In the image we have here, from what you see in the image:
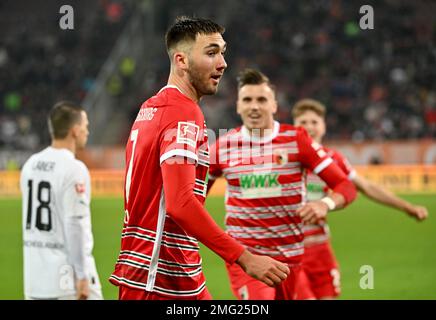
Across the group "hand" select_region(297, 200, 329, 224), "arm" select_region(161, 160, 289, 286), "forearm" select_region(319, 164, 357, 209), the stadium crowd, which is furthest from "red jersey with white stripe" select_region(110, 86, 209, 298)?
the stadium crowd

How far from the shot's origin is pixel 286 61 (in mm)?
28203

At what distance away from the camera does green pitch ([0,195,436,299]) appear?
9.41m

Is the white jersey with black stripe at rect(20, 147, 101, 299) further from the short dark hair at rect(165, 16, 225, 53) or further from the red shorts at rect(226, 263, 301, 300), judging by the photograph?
the short dark hair at rect(165, 16, 225, 53)

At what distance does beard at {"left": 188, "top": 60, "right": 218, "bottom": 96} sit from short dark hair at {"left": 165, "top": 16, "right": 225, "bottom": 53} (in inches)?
5.6

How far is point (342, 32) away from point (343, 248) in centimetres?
1713

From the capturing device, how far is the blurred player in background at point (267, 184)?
5.89 m

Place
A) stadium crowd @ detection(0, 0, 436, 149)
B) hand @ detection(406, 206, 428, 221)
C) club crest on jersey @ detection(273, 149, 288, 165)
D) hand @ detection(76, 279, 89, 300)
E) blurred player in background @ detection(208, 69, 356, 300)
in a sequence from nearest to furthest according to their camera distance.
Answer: hand @ detection(76, 279, 89, 300), blurred player in background @ detection(208, 69, 356, 300), club crest on jersey @ detection(273, 149, 288, 165), hand @ detection(406, 206, 428, 221), stadium crowd @ detection(0, 0, 436, 149)

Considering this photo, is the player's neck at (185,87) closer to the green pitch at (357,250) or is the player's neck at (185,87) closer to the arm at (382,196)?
the arm at (382,196)

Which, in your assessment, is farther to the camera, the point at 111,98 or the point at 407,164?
the point at 111,98

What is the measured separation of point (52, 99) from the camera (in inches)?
1078

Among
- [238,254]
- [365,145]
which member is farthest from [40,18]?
[238,254]

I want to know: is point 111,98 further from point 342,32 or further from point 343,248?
point 343,248

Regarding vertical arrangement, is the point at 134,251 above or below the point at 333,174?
below

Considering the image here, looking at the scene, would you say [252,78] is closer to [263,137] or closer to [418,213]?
[263,137]
